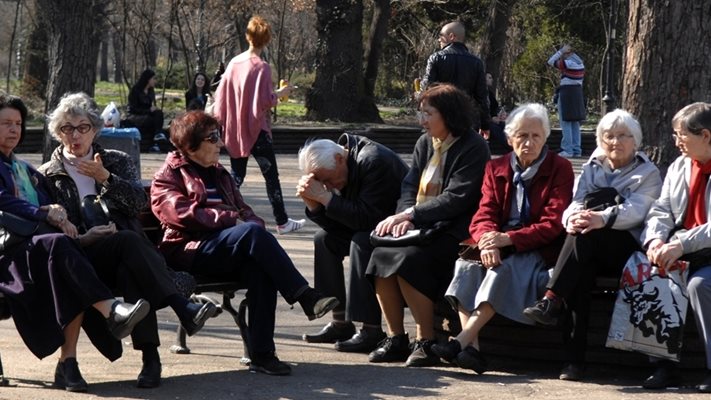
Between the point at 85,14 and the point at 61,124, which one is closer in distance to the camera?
the point at 61,124

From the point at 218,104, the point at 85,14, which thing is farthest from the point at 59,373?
the point at 85,14

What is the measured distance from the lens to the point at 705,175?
621 cm

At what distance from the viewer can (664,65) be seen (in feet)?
24.6

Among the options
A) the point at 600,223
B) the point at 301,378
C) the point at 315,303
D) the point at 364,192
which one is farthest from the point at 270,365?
the point at 600,223

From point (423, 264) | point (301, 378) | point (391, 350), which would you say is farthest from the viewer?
point (391, 350)

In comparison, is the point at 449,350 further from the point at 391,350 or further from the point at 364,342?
the point at 364,342

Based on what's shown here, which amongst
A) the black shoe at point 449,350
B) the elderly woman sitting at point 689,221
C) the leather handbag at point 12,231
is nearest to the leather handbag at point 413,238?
the black shoe at point 449,350

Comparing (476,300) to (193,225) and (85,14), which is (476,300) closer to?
(193,225)

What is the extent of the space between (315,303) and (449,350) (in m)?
0.67

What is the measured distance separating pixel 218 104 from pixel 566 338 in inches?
228

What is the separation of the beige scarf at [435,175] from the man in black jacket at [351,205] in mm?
262

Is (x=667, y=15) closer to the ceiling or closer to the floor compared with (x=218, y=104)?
closer to the ceiling

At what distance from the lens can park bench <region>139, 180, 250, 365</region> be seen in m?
6.45

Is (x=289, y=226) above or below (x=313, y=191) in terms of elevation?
below
